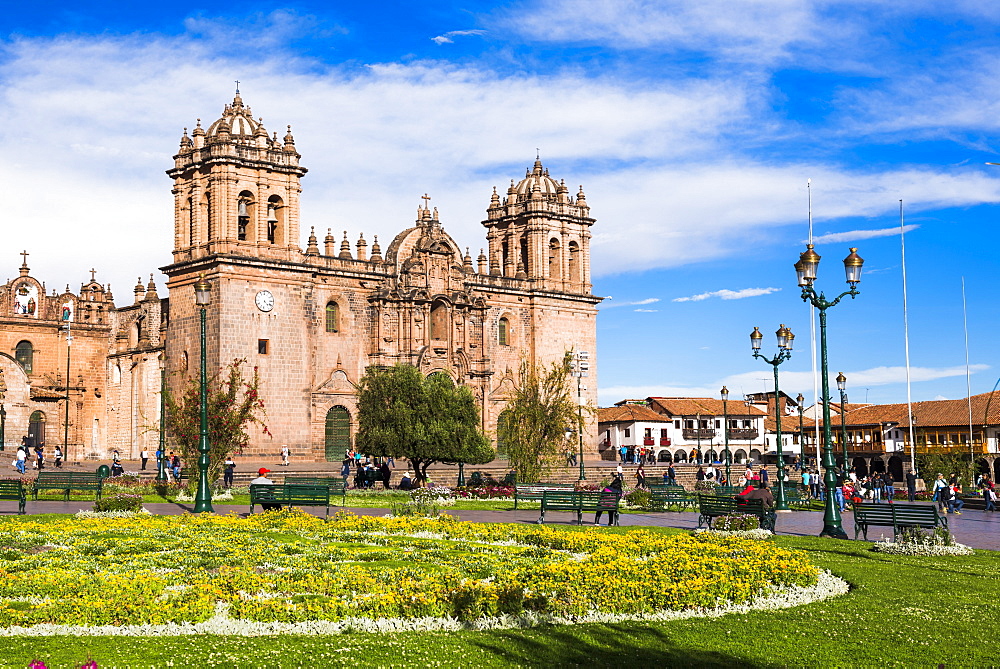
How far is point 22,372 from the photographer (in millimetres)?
57531

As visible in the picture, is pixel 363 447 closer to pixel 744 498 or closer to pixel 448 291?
pixel 448 291

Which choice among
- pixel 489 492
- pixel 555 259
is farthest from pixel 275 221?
pixel 489 492

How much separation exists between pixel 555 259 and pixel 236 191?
21.2m

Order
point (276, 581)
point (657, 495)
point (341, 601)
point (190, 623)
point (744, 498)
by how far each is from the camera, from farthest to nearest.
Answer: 1. point (657, 495)
2. point (744, 498)
3. point (276, 581)
4. point (341, 601)
5. point (190, 623)

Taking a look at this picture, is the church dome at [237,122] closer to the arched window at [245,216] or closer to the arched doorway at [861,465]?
the arched window at [245,216]

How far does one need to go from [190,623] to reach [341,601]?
5.35ft

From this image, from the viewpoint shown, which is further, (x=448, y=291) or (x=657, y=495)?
(x=448, y=291)

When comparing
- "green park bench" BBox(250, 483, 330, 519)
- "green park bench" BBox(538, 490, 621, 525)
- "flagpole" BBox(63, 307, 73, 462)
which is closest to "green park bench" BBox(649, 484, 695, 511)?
"green park bench" BBox(538, 490, 621, 525)

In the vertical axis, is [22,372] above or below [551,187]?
below

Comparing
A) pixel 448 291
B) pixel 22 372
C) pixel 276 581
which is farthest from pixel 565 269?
pixel 276 581

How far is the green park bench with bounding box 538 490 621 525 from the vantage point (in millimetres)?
22297

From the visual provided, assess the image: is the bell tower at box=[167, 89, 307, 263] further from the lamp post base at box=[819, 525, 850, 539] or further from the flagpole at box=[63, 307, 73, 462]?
the lamp post base at box=[819, 525, 850, 539]

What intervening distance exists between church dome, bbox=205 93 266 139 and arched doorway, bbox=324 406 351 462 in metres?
13.7

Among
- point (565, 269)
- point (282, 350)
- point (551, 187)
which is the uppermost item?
point (551, 187)
